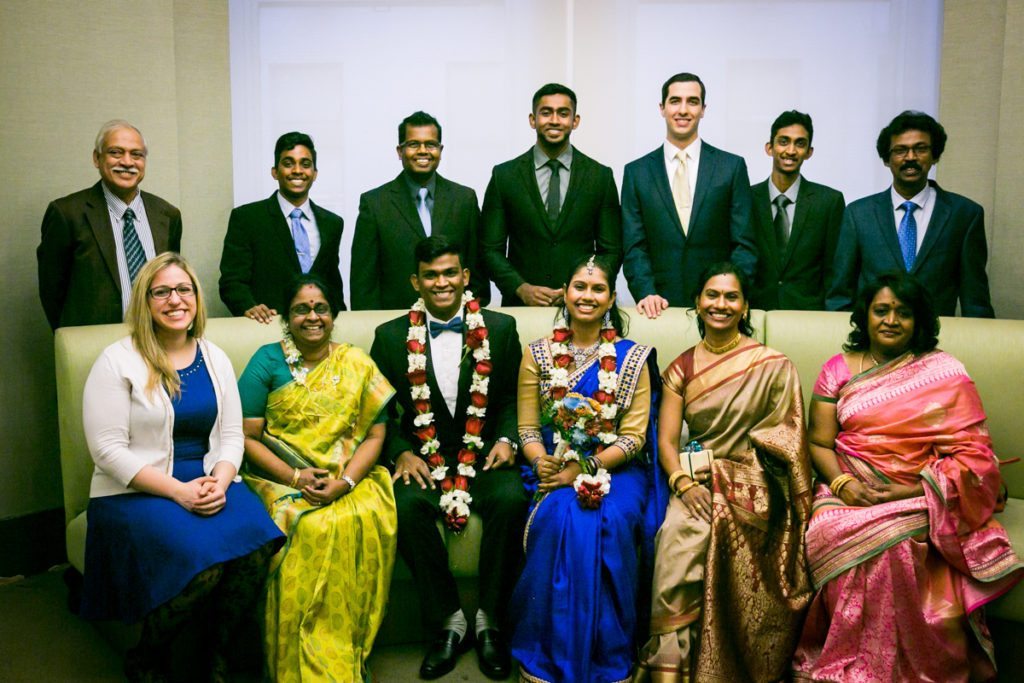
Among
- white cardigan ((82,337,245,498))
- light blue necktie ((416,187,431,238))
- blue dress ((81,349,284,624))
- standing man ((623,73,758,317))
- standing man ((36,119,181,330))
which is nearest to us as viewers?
blue dress ((81,349,284,624))

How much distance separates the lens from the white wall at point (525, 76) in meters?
5.54

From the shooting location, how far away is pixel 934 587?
10.1 feet

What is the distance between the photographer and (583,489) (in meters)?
3.28

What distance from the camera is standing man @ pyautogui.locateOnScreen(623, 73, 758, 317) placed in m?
4.36

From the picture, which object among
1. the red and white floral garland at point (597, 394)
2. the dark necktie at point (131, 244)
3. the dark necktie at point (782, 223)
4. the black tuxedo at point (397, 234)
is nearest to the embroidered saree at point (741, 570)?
the red and white floral garland at point (597, 394)

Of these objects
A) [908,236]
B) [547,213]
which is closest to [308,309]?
[547,213]

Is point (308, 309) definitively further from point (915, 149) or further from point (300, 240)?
point (915, 149)

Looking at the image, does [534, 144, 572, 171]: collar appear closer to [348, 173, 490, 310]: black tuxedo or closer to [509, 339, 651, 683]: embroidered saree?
[348, 173, 490, 310]: black tuxedo

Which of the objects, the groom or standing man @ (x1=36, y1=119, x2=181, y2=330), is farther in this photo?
standing man @ (x1=36, y1=119, x2=181, y2=330)

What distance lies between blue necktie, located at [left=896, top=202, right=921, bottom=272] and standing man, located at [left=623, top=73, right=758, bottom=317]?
660mm

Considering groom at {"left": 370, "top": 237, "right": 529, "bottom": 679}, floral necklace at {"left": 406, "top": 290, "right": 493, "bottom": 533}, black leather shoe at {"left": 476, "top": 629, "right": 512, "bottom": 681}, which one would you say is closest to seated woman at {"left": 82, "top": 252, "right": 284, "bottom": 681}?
groom at {"left": 370, "top": 237, "right": 529, "bottom": 679}

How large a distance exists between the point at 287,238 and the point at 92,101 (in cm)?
123

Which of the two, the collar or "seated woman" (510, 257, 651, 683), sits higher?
the collar

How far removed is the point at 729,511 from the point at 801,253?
1759 millimetres
